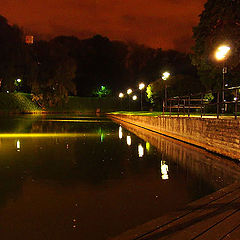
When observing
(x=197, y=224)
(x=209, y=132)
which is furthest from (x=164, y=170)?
(x=197, y=224)

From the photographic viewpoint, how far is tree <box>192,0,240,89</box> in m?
31.7

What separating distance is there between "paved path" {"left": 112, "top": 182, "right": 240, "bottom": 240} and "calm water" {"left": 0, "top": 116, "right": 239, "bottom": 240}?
0.34 meters

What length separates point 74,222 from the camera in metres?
5.81

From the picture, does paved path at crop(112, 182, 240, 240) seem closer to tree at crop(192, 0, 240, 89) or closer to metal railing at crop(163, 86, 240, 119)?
metal railing at crop(163, 86, 240, 119)

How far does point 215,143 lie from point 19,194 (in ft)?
28.3

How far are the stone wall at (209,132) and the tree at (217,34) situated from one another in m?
11.3

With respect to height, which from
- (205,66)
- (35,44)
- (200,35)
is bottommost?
(205,66)

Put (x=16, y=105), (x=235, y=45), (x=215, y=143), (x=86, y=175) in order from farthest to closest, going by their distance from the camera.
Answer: (x=16, y=105) → (x=235, y=45) → (x=215, y=143) → (x=86, y=175)

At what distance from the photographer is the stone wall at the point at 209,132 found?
12.6 meters

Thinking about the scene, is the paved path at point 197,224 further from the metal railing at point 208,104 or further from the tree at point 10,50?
the tree at point 10,50

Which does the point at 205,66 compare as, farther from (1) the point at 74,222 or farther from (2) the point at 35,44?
(2) the point at 35,44

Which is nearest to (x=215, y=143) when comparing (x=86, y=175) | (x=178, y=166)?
(x=178, y=166)

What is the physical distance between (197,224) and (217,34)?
2984cm

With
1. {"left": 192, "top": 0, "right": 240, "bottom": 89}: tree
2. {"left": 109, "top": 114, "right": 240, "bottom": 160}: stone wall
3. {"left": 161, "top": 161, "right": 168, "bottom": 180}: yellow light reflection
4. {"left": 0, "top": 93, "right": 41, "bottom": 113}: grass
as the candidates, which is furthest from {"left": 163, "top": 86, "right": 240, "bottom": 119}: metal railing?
{"left": 0, "top": 93, "right": 41, "bottom": 113}: grass
